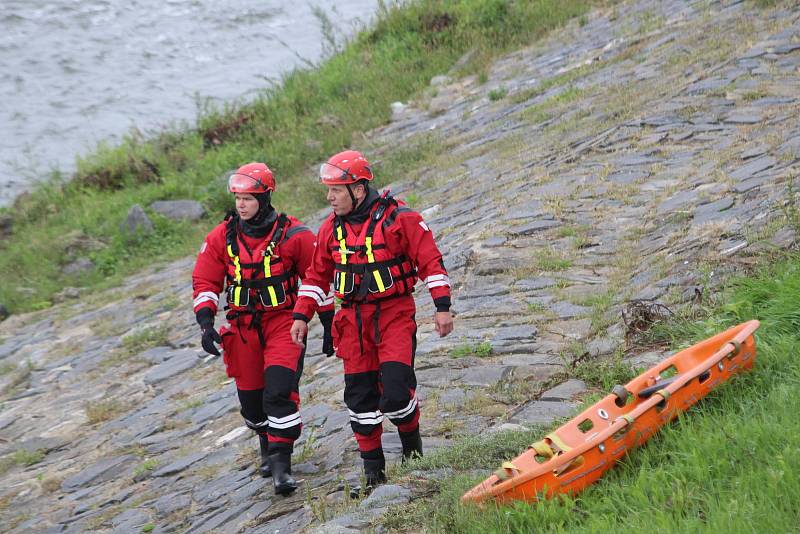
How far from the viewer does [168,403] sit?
10.1m

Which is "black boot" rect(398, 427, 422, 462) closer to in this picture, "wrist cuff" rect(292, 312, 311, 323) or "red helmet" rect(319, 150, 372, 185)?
"wrist cuff" rect(292, 312, 311, 323)

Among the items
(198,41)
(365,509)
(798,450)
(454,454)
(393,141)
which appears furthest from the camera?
(198,41)

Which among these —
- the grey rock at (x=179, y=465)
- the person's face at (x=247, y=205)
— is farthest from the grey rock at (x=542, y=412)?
the grey rock at (x=179, y=465)

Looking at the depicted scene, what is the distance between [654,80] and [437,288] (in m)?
8.79

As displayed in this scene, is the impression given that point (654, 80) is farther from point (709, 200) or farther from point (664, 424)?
point (664, 424)

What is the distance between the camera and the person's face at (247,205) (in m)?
6.76

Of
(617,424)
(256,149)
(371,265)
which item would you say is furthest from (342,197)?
(256,149)

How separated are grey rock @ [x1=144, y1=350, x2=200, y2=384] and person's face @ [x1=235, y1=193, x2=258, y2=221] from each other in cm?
462

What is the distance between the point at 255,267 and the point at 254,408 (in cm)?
101

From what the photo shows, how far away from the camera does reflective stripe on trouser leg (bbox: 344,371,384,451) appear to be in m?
6.09

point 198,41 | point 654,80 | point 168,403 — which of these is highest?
point 198,41

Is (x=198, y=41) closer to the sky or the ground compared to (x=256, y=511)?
closer to the sky

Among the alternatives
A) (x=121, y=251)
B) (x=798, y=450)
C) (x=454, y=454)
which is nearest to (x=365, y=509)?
(x=454, y=454)

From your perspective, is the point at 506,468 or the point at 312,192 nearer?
the point at 506,468
